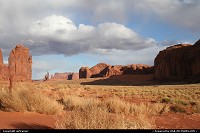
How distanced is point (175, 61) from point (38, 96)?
94500 mm

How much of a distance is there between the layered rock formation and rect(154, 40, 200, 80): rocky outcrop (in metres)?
25.7

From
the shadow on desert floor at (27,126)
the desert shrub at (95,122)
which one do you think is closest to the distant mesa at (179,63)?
the shadow on desert floor at (27,126)

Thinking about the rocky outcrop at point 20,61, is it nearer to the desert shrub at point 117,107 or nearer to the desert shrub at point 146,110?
the desert shrub at point 146,110

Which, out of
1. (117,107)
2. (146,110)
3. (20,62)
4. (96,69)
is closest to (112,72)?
(96,69)

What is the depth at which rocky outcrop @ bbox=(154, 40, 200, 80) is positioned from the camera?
94312 millimetres

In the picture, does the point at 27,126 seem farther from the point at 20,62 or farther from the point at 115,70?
the point at 115,70

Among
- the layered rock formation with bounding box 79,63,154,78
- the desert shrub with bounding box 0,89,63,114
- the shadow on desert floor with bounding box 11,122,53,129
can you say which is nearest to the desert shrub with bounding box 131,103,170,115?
the desert shrub with bounding box 0,89,63,114

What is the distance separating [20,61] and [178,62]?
2258 inches

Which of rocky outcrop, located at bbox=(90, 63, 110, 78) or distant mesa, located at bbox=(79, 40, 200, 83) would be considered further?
rocky outcrop, located at bbox=(90, 63, 110, 78)

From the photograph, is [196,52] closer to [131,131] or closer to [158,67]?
[158,67]

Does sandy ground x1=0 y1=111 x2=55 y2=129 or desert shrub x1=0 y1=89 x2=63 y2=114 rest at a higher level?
desert shrub x1=0 y1=89 x2=63 y2=114

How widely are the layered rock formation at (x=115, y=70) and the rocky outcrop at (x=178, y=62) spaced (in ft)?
84.3

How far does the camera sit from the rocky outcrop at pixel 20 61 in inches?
4322

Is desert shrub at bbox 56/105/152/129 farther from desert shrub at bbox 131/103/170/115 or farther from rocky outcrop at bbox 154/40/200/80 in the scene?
rocky outcrop at bbox 154/40/200/80
